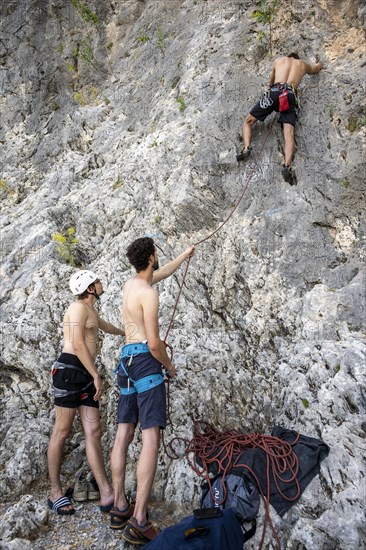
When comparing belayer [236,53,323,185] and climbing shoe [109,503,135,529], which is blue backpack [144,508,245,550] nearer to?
climbing shoe [109,503,135,529]

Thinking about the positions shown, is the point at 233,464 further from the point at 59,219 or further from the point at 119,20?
the point at 119,20

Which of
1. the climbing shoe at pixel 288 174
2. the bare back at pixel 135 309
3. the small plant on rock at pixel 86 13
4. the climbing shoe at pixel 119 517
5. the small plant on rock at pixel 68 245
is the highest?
the small plant on rock at pixel 86 13

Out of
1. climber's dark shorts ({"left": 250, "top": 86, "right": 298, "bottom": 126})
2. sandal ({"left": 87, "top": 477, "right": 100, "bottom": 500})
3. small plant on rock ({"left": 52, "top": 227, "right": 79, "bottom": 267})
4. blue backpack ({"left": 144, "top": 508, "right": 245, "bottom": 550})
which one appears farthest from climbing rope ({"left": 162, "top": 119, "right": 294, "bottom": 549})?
climber's dark shorts ({"left": 250, "top": 86, "right": 298, "bottom": 126})

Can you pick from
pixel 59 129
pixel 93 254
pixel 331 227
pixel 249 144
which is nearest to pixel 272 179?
pixel 249 144

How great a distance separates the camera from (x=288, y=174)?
16.9 ft

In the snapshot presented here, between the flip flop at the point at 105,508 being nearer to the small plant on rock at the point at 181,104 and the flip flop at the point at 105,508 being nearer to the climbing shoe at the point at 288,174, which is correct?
the climbing shoe at the point at 288,174

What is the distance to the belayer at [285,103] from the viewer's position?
5250 millimetres

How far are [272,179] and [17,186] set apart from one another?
220 inches

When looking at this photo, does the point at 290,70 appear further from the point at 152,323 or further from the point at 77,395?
the point at 77,395

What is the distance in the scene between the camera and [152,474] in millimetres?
3545

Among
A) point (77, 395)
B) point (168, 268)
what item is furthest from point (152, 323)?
point (77, 395)

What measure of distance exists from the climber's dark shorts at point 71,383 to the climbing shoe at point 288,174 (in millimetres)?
3255

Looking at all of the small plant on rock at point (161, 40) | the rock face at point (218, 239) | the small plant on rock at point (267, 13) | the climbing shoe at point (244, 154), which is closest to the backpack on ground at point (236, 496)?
the rock face at point (218, 239)

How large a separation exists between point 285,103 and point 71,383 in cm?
416
